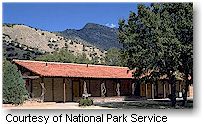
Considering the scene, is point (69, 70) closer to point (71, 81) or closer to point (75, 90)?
point (71, 81)

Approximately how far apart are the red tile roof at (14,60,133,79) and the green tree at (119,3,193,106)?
4.22 m

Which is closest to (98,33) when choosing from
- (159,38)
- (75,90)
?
(75,90)

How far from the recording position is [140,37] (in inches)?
944

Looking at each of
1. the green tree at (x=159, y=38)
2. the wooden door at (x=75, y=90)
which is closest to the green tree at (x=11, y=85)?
the wooden door at (x=75, y=90)

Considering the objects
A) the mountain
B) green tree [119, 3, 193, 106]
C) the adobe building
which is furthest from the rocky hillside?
green tree [119, 3, 193, 106]

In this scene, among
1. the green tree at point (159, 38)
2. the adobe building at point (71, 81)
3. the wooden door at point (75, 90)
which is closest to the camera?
the green tree at point (159, 38)

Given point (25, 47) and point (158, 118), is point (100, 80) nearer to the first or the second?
point (158, 118)

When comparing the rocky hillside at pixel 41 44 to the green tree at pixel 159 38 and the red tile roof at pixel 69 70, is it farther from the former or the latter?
the green tree at pixel 159 38

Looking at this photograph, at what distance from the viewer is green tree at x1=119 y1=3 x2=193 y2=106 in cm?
2253

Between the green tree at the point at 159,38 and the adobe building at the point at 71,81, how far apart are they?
153 inches

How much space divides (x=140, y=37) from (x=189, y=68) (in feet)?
11.0

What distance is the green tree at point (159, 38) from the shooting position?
22.5m

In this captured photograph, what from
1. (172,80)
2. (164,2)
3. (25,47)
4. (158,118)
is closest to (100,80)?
(172,80)

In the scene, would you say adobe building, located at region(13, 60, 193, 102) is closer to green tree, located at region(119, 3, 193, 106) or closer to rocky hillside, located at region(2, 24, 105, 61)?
green tree, located at region(119, 3, 193, 106)
